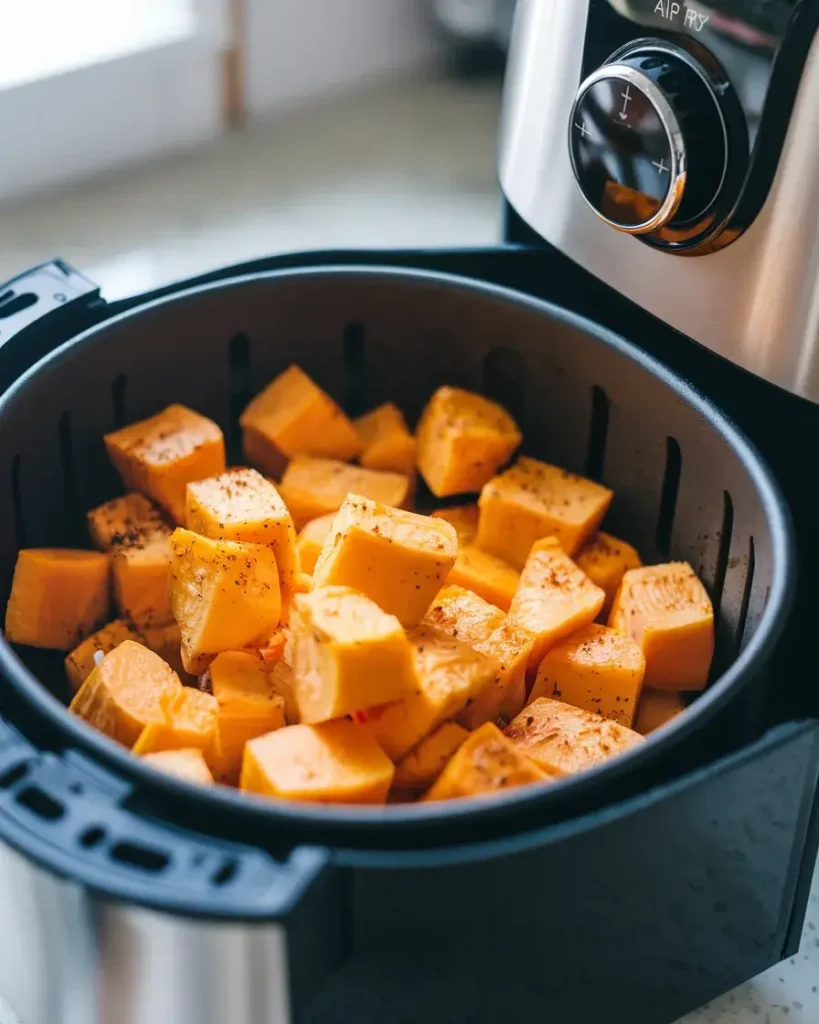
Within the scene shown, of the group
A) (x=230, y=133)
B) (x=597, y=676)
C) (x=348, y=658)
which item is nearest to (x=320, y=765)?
(x=348, y=658)

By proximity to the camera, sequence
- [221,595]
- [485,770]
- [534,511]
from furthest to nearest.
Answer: [534,511] < [221,595] < [485,770]

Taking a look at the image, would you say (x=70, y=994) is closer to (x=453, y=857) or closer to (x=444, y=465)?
(x=453, y=857)

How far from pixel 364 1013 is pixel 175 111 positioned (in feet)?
2.93

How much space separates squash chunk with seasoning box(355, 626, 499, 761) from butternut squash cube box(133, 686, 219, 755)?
82mm

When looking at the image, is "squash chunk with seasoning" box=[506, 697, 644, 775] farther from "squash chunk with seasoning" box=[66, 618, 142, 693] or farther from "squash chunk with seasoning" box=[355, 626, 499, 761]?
"squash chunk with seasoning" box=[66, 618, 142, 693]

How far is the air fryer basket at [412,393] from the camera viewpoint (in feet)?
2.40

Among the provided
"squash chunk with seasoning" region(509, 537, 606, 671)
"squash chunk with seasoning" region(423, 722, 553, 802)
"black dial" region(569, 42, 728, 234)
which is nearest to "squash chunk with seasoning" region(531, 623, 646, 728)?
"squash chunk with seasoning" region(509, 537, 606, 671)

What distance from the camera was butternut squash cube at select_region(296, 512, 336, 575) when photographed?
0.79 metres

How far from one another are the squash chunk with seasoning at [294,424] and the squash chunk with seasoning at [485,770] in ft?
1.05

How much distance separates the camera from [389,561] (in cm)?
66

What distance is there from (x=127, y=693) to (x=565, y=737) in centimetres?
23

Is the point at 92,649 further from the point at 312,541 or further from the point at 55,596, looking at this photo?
the point at 312,541

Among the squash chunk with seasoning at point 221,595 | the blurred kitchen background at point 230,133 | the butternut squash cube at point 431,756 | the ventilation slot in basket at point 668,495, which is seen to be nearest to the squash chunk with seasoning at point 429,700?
the butternut squash cube at point 431,756

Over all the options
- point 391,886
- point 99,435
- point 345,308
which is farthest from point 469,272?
point 391,886
